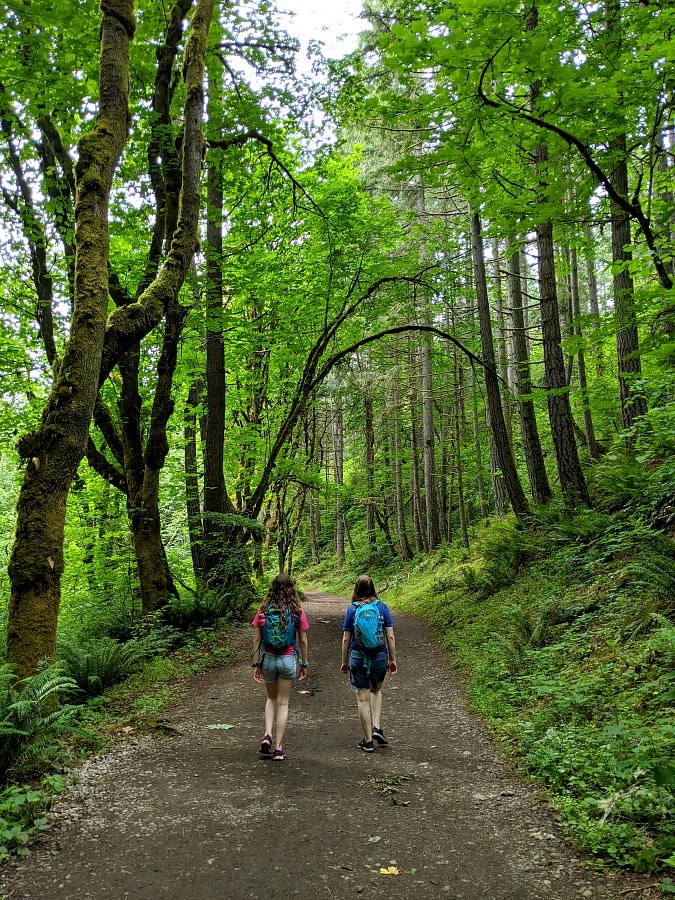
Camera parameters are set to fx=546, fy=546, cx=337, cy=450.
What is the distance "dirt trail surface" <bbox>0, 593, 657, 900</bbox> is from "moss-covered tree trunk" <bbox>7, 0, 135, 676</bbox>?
4.78ft

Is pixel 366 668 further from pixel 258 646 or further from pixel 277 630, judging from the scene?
pixel 258 646

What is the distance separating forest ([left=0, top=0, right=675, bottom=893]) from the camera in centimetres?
513

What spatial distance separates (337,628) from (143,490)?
6072 mm

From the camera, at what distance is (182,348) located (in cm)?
1365

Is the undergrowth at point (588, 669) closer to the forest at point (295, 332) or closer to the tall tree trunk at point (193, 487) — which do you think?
the forest at point (295, 332)

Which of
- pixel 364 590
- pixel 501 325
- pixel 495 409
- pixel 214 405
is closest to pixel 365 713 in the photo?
pixel 364 590

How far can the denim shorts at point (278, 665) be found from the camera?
543 centimetres

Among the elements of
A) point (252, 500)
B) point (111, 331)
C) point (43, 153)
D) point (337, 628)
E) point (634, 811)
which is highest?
point (43, 153)

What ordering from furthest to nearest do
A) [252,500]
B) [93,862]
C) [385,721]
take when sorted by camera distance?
[252,500]
[385,721]
[93,862]

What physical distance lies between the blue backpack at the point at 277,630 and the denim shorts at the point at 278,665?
0.22 ft

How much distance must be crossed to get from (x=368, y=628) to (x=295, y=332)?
31.5ft

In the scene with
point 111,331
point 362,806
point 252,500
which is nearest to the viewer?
point 362,806

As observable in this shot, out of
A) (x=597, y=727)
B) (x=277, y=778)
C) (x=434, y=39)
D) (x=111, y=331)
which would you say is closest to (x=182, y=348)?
(x=111, y=331)

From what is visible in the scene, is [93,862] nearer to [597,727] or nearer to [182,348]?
[597,727]
